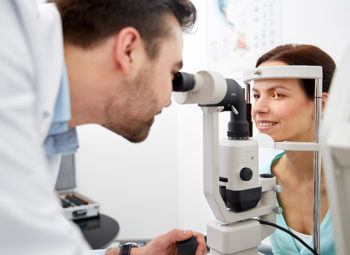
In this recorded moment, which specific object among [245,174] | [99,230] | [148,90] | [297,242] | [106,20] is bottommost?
[99,230]

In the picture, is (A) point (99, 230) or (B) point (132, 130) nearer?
(B) point (132, 130)

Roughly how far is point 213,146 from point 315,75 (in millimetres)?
312

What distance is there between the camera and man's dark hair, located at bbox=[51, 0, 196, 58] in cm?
73

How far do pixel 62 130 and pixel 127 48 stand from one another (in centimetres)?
23

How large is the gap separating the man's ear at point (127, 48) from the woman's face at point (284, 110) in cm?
52

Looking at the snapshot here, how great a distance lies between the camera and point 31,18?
0.55m

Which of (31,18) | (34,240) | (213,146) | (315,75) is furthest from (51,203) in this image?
(315,75)

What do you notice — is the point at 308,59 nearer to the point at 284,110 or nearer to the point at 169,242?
the point at 284,110

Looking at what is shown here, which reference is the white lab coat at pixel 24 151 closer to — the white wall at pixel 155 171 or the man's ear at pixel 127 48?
the man's ear at pixel 127 48

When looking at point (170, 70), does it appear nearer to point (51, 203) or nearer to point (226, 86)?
point (226, 86)

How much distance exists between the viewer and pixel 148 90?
0.83m

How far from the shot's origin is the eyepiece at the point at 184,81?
81cm

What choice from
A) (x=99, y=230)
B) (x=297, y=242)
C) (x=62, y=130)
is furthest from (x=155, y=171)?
(x=62, y=130)

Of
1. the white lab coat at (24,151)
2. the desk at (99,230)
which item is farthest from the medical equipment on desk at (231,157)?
the desk at (99,230)
